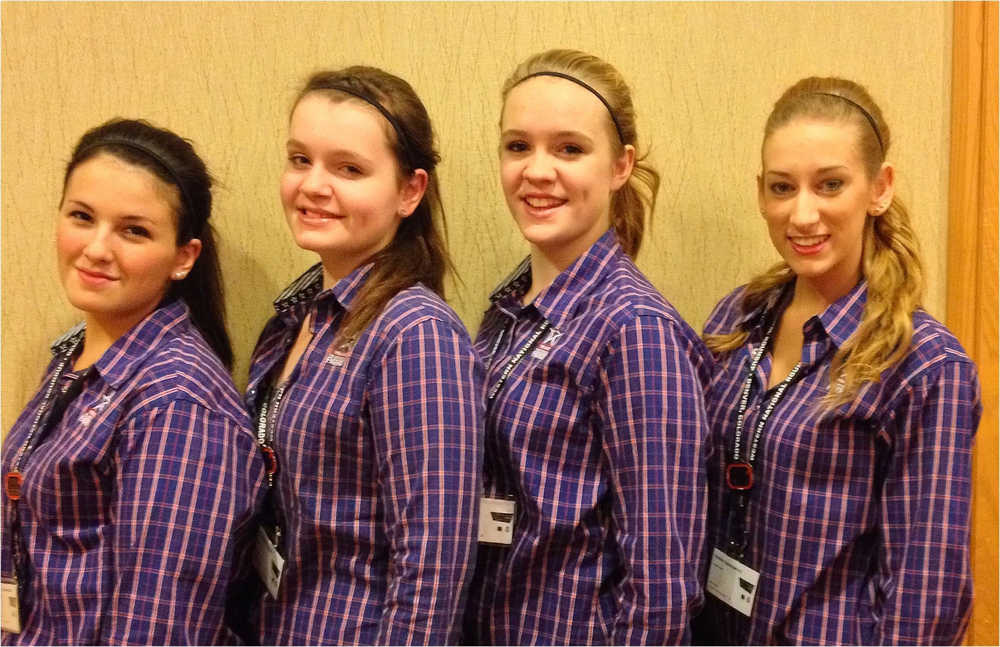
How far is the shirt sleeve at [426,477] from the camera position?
174 cm

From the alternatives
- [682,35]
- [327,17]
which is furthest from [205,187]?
[682,35]

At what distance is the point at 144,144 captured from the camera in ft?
6.79

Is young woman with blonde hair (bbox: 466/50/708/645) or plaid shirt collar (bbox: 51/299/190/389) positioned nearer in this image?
young woman with blonde hair (bbox: 466/50/708/645)

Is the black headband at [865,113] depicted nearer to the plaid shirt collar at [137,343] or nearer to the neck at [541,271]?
the neck at [541,271]

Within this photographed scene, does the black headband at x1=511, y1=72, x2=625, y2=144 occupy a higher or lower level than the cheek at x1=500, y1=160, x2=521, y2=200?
higher

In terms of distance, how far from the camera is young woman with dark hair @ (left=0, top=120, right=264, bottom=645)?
1807 mm

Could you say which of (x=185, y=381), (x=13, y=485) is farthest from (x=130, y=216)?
(x=13, y=485)

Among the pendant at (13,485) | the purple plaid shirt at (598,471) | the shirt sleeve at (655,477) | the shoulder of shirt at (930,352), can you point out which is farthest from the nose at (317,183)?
the shoulder of shirt at (930,352)

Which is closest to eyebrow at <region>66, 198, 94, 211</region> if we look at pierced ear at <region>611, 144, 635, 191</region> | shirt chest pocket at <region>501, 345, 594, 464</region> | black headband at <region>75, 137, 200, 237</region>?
black headband at <region>75, 137, 200, 237</region>

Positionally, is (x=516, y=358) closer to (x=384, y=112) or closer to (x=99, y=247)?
(x=384, y=112)

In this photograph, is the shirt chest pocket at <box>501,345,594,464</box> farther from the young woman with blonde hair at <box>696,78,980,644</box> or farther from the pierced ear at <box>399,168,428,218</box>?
the pierced ear at <box>399,168,428,218</box>

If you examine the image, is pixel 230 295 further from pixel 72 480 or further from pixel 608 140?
pixel 608 140

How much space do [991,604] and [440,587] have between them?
61.8 inches

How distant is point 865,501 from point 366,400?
3.11 feet
